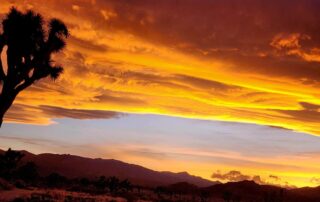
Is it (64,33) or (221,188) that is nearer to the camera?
(64,33)

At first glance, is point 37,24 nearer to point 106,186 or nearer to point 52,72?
point 52,72

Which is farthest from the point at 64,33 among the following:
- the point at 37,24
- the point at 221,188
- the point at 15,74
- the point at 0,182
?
the point at 221,188

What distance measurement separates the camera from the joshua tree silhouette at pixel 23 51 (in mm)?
22609

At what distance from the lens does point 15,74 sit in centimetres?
2258

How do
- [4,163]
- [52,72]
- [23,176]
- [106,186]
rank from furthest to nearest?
1. [106,186]
2. [23,176]
3. [4,163]
4. [52,72]

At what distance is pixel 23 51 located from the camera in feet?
75.0

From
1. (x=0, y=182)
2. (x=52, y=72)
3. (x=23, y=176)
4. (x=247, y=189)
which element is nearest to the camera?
(x=52, y=72)

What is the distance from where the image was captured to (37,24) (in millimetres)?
23922

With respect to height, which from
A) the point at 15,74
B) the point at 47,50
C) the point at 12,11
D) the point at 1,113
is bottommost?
the point at 1,113

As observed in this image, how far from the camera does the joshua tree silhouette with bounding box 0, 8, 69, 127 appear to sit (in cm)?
2261

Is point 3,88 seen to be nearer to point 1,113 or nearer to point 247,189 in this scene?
point 1,113

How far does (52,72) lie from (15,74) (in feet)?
8.06

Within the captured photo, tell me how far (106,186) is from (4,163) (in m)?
30.1

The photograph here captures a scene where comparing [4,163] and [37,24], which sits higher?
[37,24]
